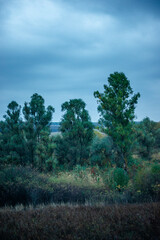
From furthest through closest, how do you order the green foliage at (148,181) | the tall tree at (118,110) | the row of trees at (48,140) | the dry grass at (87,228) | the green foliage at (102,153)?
the green foliage at (102,153)
the row of trees at (48,140)
the tall tree at (118,110)
the green foliage at (148,181)
the dry grass at (87,228)

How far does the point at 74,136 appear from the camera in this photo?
507 inches

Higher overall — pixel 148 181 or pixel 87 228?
pixel 87 228

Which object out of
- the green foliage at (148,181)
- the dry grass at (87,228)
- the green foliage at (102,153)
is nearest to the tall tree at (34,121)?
the green foliage at (102,153)

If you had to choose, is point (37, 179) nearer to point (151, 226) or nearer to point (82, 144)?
point (82, 144)

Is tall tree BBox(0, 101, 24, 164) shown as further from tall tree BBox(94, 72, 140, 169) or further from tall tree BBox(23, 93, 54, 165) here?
tall tree BBox(94, 72, 140, 169)

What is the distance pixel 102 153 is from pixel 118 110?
5004mm

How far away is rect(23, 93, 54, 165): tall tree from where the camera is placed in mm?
12422

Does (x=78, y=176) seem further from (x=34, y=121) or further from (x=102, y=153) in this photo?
(x=34, y=121)

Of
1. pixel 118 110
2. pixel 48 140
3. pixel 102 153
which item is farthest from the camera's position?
pixel 102 153

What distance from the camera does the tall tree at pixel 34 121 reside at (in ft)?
40.8

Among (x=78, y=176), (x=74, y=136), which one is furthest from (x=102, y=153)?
(x=78, y=176)

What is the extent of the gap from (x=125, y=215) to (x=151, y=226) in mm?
749

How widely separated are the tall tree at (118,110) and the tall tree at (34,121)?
4573 mm

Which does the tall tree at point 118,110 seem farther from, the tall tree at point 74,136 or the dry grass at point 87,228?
the dry grass at point 87,228
